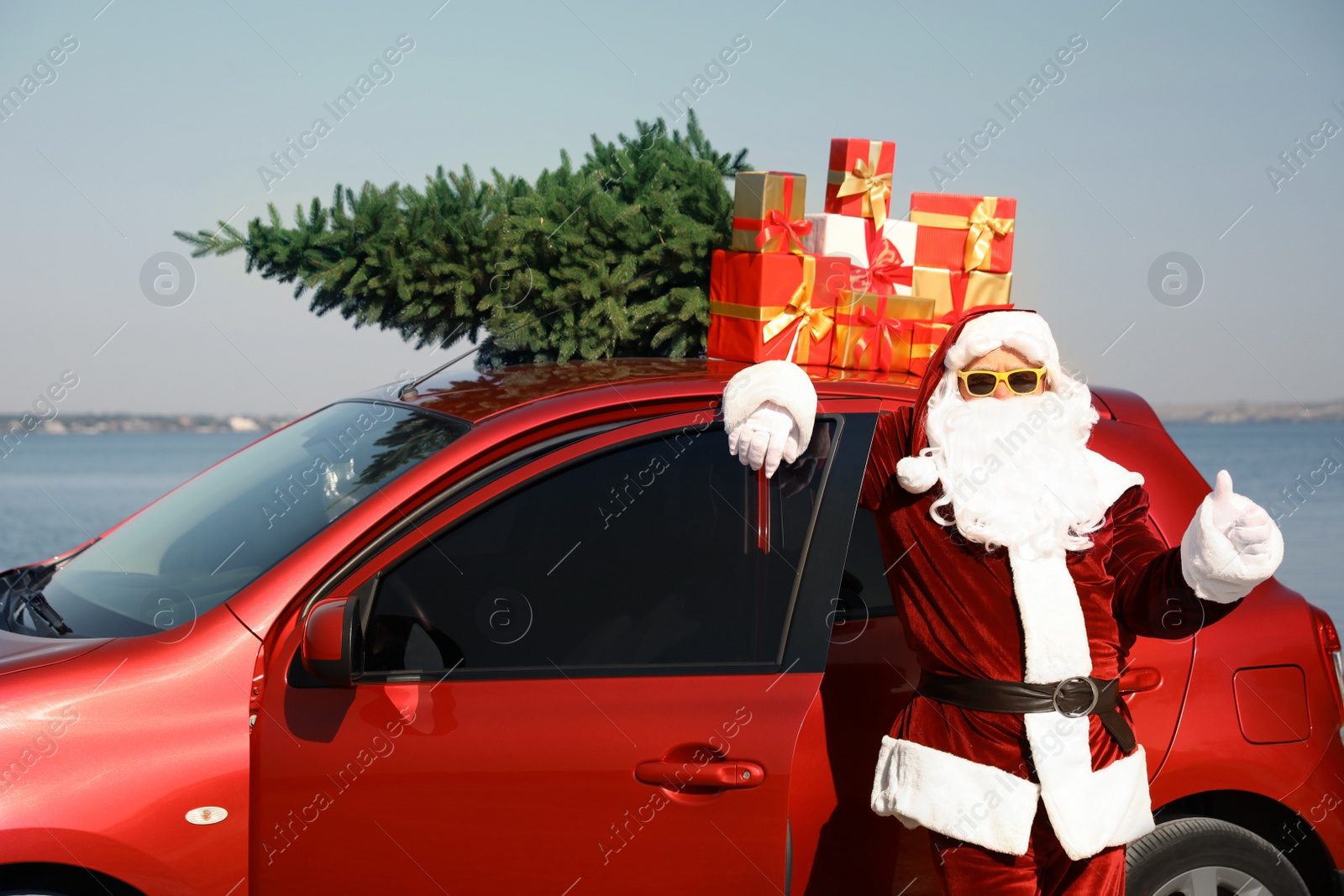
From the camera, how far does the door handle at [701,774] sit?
6.63 feet

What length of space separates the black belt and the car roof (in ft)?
2.47

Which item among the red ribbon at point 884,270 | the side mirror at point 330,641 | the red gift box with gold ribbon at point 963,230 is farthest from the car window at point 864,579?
the side mirror at point 330,641

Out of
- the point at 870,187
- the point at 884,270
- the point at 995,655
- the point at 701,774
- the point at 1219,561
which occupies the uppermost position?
the point at 870,187

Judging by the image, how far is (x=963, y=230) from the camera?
2850mm

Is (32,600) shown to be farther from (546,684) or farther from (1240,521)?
(1240,521)

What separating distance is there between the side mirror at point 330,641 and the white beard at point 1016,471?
3.80 ft

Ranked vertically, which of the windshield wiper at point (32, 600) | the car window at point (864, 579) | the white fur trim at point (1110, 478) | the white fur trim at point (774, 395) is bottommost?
the windshield wiper at point (32, 600)

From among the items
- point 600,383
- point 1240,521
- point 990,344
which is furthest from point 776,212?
point 1240,521

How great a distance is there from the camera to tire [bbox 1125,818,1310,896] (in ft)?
7.68

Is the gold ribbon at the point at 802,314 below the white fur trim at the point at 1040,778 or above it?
above

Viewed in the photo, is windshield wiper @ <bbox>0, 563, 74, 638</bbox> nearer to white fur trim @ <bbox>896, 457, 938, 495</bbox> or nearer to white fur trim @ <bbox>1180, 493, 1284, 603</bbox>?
white fur trim @ <bbox>896, 457, 938, 495</bbox>

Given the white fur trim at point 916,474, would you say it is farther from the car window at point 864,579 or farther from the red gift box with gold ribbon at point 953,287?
the red gift box with gold ribbon at point 953,287

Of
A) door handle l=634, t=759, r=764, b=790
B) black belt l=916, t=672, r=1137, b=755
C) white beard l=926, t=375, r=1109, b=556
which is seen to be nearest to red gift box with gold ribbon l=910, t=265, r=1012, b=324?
white beard l=926, t=375, r=1109, b=556

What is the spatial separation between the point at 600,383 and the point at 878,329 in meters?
0.78
